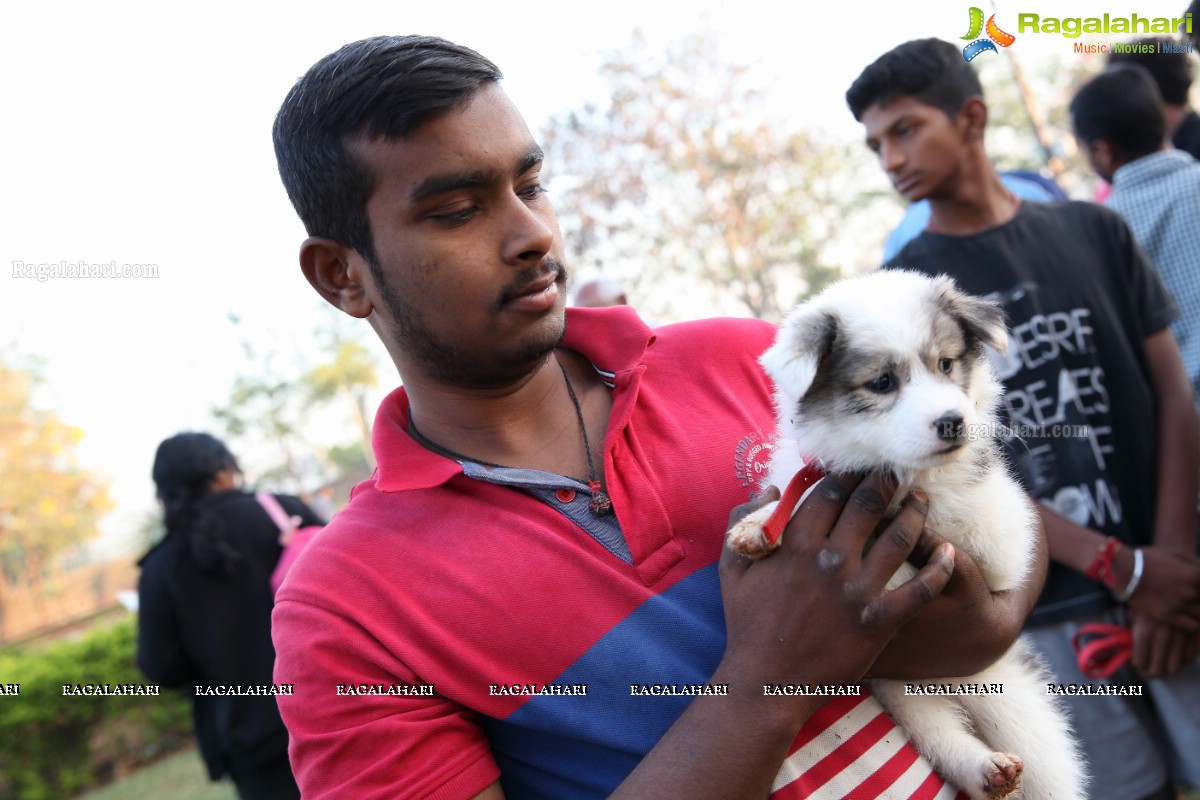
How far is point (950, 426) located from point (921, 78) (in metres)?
2.23

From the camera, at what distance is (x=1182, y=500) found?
3115 mm

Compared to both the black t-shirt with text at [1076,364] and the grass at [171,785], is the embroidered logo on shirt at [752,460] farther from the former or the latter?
the grass at [171,785]

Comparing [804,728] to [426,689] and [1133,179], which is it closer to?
[426,689]

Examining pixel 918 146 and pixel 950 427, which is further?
pixel 918 146

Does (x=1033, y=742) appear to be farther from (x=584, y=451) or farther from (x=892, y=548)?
(x=584, y=451)

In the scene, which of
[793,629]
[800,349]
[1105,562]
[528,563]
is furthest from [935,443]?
[1105,562]

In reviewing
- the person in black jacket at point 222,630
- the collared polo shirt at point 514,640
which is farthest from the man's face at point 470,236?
the person in black jacket at point 222,630

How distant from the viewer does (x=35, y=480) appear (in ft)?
88.4

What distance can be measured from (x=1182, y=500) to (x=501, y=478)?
2768 mm

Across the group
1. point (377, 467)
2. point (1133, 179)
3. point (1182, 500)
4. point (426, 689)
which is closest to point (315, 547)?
point (377, 467)

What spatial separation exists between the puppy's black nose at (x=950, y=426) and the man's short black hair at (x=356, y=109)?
4.44ft

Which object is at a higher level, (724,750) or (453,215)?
(453,215)

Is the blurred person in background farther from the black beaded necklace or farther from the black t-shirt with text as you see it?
the black beaded necklace

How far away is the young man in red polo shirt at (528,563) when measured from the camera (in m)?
1.61
